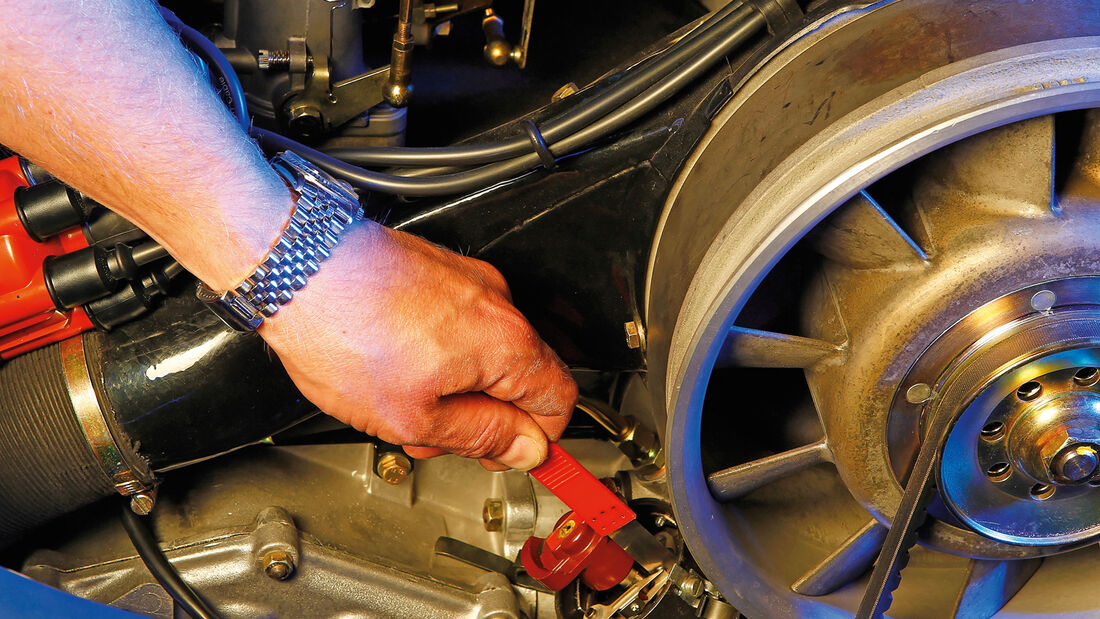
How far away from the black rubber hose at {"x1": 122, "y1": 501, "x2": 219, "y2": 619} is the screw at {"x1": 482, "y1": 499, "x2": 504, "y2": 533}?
386 mm

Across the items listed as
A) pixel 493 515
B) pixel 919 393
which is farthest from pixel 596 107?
pixel 493 515

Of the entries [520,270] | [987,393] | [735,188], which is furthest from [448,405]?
[987,393]

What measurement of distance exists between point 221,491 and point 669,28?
92 centimetres

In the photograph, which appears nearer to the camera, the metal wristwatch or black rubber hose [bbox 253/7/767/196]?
the metal wristwatch

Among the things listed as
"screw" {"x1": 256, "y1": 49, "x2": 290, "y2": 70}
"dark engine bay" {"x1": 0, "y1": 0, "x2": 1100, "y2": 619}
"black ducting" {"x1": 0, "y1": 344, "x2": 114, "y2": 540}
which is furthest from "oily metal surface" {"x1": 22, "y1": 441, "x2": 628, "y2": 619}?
"screw" {"x1": 256, "y1": 49, "x2": 290, "y2": 70}

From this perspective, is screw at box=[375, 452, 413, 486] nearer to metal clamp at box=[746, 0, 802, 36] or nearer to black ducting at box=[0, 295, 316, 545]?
black ducting at box=[0, 295, 316, 545]

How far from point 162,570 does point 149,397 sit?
268 mm

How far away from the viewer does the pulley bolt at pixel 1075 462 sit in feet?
2.42

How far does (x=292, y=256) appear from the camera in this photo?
2.35ft

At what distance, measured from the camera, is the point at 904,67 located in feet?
2.19

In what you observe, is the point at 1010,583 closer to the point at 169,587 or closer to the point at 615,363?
the point at 615,363

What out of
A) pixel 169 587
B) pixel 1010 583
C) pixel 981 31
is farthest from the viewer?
pixel 169 587

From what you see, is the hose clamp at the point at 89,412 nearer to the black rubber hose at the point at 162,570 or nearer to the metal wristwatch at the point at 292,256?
the black rubber hose at the point at 162,570

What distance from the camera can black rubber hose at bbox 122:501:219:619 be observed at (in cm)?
111
